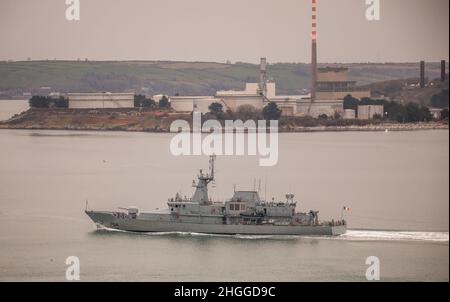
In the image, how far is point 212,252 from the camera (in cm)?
2133

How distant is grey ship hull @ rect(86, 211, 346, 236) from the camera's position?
74.4 ft

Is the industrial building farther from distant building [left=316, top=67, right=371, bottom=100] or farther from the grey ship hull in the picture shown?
the grey ship hull

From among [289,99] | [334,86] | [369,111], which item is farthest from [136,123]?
[334,86]

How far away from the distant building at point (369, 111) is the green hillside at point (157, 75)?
2482 centimetres

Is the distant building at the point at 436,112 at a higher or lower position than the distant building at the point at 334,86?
lower

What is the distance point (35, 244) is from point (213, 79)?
7362cm

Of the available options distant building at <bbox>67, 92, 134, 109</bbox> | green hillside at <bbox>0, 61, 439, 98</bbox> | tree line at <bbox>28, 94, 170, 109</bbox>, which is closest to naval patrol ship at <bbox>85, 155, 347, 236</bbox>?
tree line at <bbox>28, 94, 170, 109</bbox>

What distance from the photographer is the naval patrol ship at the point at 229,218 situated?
2278 centimetres

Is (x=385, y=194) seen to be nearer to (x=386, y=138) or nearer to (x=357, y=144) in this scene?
(x=357, y=144)

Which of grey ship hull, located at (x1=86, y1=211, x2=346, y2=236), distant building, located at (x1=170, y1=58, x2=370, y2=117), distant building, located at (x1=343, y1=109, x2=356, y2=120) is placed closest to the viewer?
grey ship hull, located at (x1=86, y1=211, x2=346, y2=236)

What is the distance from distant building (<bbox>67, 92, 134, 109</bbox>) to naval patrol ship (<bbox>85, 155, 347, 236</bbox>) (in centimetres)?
3698

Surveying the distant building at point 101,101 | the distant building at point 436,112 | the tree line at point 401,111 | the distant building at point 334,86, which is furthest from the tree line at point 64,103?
the distant building at point 436,112

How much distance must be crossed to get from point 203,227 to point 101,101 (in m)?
37.9

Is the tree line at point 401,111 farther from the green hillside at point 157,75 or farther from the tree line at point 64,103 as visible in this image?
the green hillside at point 157,75
